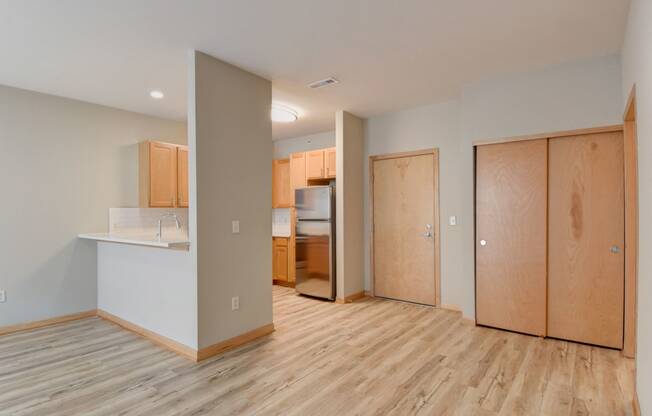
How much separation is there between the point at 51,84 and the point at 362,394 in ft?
14.1

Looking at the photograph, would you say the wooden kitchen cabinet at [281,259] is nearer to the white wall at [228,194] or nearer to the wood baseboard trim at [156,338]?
the white wall at [228,194]

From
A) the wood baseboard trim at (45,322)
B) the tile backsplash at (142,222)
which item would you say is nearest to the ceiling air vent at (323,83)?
the tile backsplash at (142,222)

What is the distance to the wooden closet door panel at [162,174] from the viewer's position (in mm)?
4590

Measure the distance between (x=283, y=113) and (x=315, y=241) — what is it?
6.08 feet

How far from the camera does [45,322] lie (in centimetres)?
392

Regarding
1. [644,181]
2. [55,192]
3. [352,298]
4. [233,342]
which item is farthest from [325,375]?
[55,192]

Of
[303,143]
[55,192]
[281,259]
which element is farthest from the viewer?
[303,143]

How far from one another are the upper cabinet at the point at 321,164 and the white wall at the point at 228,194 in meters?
1.72

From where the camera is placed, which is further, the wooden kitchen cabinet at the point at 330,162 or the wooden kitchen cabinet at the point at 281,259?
the wooden kitchen cabinet at the point at 281,259

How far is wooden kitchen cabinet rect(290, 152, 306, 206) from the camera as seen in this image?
5609 millimetres

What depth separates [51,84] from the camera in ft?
12.2

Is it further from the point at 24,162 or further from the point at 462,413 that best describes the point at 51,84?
the point at 462,413

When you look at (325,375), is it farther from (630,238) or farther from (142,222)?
(142,222)

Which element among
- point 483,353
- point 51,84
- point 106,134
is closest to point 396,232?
point 483,353
